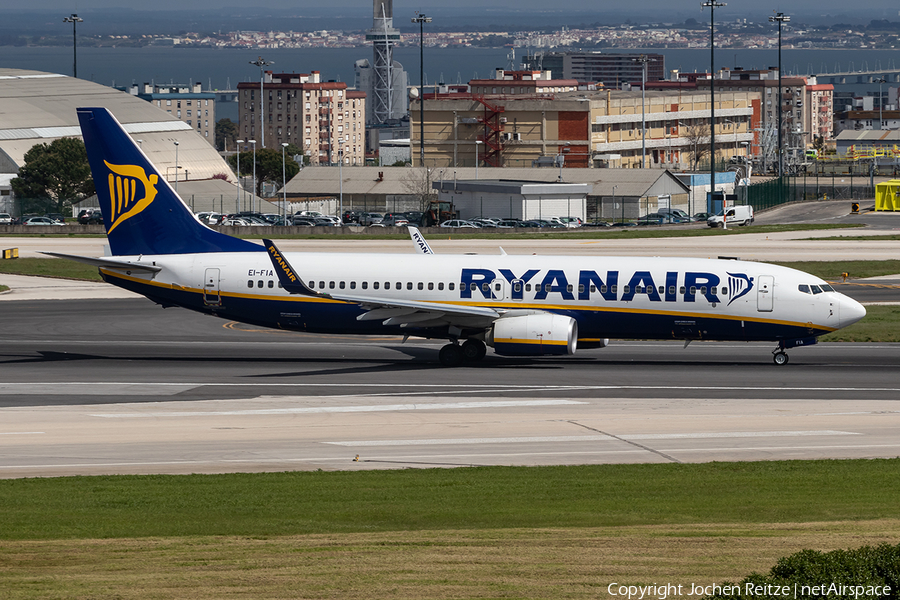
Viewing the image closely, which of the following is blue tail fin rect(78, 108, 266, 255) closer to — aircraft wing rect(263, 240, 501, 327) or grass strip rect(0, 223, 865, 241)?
aircraft wing rect(263, 240, 501, 327)

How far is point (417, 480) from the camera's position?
80.0 feet

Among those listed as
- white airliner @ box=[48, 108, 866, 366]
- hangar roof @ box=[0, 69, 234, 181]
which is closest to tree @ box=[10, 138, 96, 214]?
hangar roof @ box=[0, 69, 234, 181]

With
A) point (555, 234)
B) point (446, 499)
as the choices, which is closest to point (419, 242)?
point (446, 499)

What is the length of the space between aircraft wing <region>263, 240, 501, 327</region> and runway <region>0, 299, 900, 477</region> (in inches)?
74.6

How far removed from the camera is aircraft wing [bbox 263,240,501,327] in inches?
→ 1582

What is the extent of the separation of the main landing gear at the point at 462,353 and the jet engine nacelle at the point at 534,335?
6.81ft

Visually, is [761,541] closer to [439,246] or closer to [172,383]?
[172,383]

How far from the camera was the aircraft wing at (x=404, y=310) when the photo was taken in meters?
40.2

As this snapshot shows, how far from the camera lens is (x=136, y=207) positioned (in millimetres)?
44719

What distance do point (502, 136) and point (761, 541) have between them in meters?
177

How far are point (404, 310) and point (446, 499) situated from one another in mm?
19389

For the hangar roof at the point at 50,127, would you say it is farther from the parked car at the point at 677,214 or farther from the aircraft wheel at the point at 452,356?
the aircraft wheel at the point at 452,356

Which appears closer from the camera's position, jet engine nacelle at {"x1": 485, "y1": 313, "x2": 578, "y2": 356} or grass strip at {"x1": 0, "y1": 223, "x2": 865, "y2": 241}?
jet engine nacelle at {"x1": 485, "y1": 313, "x2": 578, "y2": 356}

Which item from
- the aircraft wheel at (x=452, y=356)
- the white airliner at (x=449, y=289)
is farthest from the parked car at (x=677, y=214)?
the aircraft wheel at (x=452, y=356)
